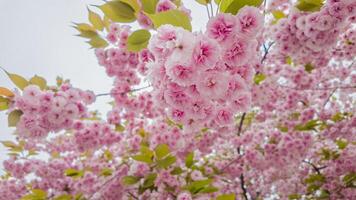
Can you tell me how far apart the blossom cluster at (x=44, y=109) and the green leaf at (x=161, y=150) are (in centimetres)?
121

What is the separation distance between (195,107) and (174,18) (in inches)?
22.8

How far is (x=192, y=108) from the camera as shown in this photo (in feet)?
7.11

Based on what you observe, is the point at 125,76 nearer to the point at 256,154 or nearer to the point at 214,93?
the point at 214,93

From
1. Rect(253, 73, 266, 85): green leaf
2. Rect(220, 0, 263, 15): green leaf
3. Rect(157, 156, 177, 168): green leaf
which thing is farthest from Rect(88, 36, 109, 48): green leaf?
Rect(253, 73, 266, 85): green leaf

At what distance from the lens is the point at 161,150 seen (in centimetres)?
453

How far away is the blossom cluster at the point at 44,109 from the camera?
3.36 m

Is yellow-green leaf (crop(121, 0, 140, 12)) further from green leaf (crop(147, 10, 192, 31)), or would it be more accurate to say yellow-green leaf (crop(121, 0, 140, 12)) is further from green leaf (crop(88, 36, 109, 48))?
green leaf (crop(88, 36, 109, 48))

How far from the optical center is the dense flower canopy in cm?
195

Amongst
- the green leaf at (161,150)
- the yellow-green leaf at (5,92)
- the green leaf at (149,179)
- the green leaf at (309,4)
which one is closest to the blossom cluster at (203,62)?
the green leaf at (309,4)

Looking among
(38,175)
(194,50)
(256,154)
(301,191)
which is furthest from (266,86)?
(38,175)

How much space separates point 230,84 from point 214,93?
0.71ft

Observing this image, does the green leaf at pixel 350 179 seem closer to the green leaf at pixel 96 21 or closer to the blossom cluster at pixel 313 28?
the blossom cluster at pixel 313 28

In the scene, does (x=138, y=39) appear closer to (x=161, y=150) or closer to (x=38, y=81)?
(x=38, y=81)

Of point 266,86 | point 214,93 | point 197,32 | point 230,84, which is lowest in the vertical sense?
point 214,93
